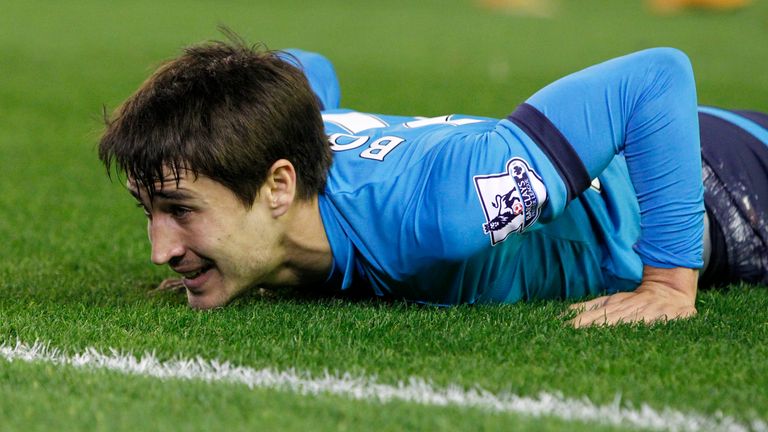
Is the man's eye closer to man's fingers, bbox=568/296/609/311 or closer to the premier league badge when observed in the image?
the premier league badge

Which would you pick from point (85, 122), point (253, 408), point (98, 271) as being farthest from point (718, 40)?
point (253, 408)

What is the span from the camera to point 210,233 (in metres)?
3.31

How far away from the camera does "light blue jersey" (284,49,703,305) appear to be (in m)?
3.28

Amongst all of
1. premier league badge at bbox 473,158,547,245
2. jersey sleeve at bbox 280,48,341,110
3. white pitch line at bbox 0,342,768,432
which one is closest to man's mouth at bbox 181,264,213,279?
white pitch line at bbox 0,342,768,432

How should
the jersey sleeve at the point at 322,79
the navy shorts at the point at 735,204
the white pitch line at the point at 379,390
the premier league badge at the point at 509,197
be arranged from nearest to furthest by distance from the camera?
the white pitch line at the point at 379,390 < the premier league badge at the point at 509,197 < the navy shorts at the point at 735,204 < the jersey sleeve at the point at 322,79

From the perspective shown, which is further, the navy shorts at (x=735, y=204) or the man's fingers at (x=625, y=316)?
the navy shorts at (x=735, y=204)

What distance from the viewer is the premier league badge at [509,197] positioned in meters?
3.24

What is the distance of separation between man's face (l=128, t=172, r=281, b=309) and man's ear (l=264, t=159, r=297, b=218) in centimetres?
3

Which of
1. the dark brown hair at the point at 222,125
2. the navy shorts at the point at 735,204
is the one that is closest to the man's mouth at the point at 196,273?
the dark brown hair at the point at 222,125

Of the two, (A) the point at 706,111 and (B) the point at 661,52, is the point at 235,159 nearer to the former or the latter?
(B) the point at 661,52

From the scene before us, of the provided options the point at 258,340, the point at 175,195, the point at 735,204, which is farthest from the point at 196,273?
the point at 735,204

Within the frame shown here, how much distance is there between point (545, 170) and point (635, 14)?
15030 mm

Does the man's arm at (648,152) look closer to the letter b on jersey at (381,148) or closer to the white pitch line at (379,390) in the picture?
the letter b on jersey at (381,148)

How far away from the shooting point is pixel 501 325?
3291mm
